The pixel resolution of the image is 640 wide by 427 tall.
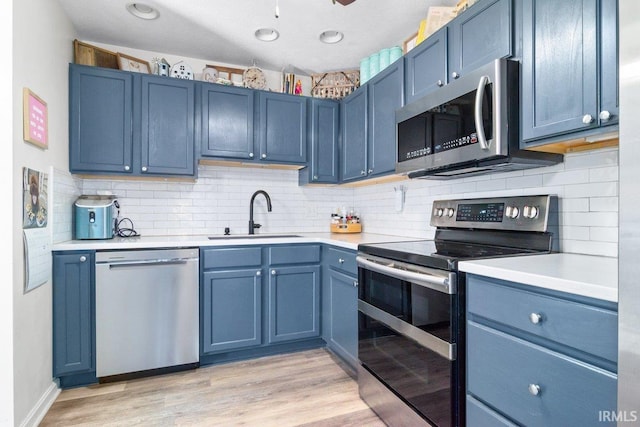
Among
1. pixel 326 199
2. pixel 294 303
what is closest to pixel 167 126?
pixel 326 199

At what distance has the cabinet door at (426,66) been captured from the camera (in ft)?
6.30

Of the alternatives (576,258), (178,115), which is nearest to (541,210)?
(576,258)

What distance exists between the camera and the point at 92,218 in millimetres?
2424

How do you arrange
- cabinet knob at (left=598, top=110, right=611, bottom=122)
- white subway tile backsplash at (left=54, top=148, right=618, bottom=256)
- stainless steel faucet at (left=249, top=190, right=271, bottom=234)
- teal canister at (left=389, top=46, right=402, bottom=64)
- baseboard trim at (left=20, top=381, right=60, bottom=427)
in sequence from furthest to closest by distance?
stainless steel faucet at (left=249, top=190, right=271, bottom=234) < teal canister at (left=389, top=46, right=402, bottom=64) < baseboard trim at (left=20, top=381, right=60, bottom=427) < white subway tile backsplash at (left=54, top=148, right=618, bottom=256) < cabinet knob at (left=598, top=110, right=611, bottom=122)

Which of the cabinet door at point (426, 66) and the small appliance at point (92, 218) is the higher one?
the cabinet door at point (426, 66)

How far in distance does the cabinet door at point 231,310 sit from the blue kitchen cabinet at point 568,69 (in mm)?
1970

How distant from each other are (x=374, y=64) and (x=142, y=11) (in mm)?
1708

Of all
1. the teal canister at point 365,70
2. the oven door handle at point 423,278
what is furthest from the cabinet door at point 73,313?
the teal canister at point 365,70

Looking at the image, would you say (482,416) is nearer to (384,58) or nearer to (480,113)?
(480,113)

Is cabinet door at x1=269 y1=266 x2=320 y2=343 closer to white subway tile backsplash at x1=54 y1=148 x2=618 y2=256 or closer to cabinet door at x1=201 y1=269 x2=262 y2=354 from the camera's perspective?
cabinet door at x1=201 y1=269 x2=262 y2=354

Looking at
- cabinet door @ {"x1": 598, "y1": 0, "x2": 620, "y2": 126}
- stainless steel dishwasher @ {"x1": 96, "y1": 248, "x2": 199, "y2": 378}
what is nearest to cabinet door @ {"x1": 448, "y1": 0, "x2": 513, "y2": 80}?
cabinet door @ {"x1": 598, "y1": 0, "x2": 620, "y2": 126}

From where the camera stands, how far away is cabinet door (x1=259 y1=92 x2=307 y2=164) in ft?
9.62

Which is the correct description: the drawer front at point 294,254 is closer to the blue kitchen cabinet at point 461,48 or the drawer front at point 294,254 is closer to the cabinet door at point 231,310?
the cabinet door at point 231,310

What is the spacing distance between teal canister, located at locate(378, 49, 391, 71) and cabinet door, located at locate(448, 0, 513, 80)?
2.64 ft
